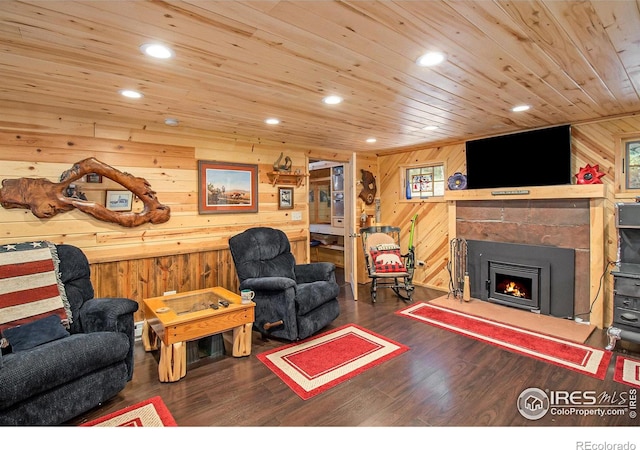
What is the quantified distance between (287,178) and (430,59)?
2.82 metres

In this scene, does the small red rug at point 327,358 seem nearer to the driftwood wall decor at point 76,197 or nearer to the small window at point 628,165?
the driftwood wall decor at point 76,197

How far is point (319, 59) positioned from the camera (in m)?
1.93

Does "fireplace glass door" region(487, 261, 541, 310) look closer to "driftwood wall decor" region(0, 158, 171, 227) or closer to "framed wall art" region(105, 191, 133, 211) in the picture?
"driftwood wall decor" region(0, 158, 171, 227)

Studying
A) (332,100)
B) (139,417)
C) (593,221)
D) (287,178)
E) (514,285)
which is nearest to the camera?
(139,417)

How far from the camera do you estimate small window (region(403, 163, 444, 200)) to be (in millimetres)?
5199

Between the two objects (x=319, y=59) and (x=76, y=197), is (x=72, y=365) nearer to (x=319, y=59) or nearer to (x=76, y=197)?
(x=76, y=197)

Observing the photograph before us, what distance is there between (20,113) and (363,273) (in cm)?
478

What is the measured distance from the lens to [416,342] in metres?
3.23

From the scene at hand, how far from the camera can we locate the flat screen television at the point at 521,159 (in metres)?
3.74

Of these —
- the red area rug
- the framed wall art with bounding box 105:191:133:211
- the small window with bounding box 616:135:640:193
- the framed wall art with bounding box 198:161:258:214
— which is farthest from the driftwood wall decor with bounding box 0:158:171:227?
the small window with bounding box 616:135:640:193

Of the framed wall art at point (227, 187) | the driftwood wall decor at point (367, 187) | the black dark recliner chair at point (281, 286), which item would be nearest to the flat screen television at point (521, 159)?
the driftwood wall decor at point (367, 187)

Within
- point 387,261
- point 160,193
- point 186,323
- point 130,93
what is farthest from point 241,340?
point 387,261

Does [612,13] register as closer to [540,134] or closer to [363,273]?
[540,134]
